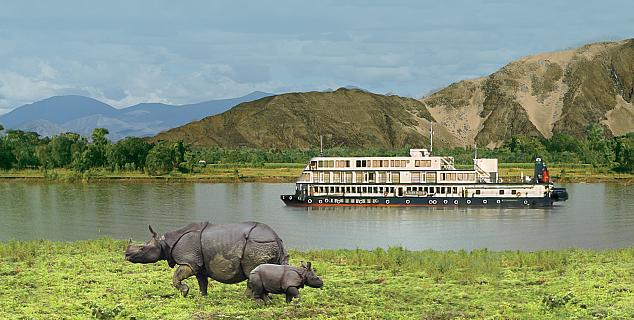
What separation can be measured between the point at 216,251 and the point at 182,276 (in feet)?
4.58

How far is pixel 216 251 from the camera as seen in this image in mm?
19953

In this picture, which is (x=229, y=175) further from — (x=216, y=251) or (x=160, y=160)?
(x=216, y=251)

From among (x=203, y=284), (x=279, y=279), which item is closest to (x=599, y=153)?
(x=203, y=284)

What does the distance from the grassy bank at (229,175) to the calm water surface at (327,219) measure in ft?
64.6

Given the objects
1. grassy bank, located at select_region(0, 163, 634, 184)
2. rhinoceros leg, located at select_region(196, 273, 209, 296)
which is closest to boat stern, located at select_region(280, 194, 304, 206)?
grassy bank, located at select_region(0, 163, 634, 184)

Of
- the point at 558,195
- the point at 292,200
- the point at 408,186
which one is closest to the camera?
the point at 408,186

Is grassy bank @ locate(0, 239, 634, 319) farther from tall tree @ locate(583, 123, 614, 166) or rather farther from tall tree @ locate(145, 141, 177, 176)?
tall tree @ locate(583, 123, 614, 166)

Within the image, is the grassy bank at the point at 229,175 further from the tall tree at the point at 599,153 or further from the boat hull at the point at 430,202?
the boat hull at the point at 430,202

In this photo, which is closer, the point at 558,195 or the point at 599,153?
the point at 558,195

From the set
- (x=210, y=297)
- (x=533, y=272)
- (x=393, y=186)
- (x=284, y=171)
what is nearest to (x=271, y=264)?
(x=210, y=297)

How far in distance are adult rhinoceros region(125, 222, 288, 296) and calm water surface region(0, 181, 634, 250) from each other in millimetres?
23097

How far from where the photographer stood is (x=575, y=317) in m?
18.4

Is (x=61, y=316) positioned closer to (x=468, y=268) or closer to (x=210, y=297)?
(x=210, y=297)

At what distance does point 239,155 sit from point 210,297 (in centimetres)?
12946
